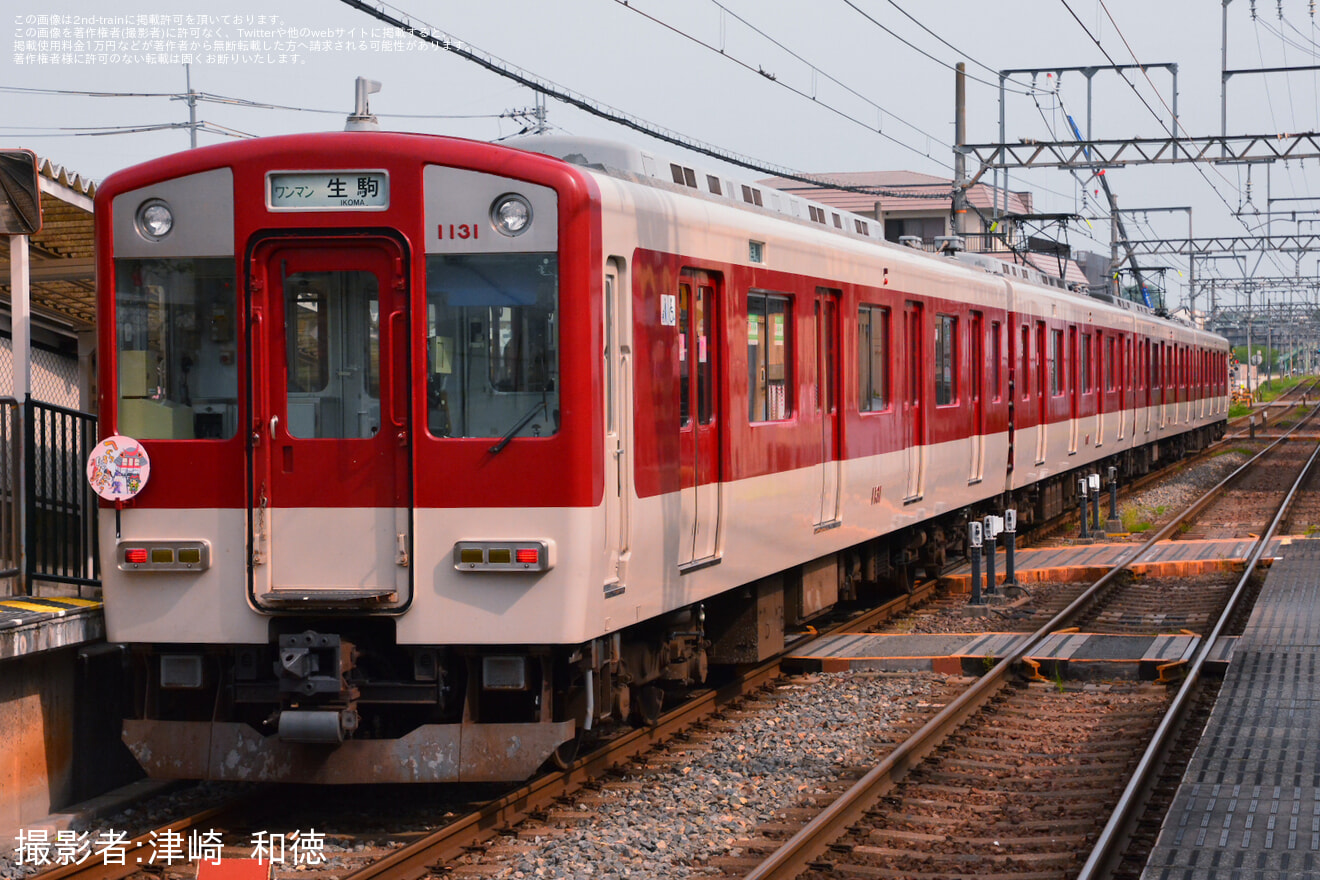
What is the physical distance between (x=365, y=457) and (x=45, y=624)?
5.32ft

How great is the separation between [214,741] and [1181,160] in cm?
2142

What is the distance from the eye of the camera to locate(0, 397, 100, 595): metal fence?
7.86 metres

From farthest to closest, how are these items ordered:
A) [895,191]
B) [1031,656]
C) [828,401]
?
[895,191], [1031,656], [828,401]

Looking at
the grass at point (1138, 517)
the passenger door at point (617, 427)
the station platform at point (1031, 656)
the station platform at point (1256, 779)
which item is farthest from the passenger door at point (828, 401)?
the grass at point (1138, 517)

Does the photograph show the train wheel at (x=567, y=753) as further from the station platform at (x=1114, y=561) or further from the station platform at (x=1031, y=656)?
the station platform at (x=1114, y=561)

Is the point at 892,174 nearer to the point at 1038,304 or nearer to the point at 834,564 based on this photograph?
the point at 1038,304

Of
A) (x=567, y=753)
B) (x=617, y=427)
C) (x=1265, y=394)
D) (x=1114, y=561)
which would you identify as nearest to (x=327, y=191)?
(x=617, y=427)

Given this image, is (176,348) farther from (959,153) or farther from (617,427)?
(959,153)

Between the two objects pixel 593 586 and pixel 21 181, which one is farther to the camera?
pixel 21 181

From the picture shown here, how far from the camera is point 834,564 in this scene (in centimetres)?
1152

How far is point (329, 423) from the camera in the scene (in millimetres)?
6941

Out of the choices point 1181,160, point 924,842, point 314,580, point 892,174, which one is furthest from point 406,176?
point 892,174

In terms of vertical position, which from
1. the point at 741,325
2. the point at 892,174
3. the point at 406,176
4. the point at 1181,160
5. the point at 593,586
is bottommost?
the point at 593,586

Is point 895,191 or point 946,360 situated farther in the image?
point 895,191
